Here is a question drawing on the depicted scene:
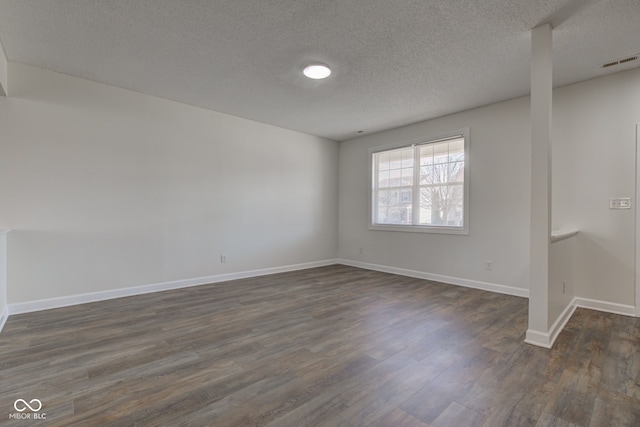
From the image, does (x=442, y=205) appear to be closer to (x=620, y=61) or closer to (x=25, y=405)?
(x=620, y=61)

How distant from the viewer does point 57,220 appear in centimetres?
334

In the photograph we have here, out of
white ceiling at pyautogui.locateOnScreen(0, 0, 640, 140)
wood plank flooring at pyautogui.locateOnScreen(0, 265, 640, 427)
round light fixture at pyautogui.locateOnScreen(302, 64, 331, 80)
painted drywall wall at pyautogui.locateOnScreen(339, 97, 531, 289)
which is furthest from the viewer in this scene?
painted drywall wall at pyautogui.locateOnScreen(339, 97, 531, 289)

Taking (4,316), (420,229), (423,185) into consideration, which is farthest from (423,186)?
(4,316)

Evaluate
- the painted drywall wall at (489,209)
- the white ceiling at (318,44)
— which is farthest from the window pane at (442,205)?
→ the white ceiling at (318,44)

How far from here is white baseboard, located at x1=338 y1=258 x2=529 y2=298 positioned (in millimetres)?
3934

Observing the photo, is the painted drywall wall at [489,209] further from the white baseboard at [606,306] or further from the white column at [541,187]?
the white column at [541,187]

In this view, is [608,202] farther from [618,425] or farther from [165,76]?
[165,76]

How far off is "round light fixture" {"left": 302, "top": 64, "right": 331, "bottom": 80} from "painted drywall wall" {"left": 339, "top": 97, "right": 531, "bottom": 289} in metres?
2.38

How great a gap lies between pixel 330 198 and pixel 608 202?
4.27m

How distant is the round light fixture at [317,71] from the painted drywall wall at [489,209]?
7.82 feet

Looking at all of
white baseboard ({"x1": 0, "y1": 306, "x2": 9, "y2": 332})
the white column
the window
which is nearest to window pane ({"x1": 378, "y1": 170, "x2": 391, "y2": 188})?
the window

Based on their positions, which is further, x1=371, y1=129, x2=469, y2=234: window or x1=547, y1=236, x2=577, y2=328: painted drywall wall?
x1=371, y1=129, x2=469, y2=234: window

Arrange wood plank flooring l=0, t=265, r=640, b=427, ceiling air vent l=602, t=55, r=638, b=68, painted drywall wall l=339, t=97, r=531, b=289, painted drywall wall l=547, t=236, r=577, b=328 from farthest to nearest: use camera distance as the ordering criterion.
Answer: painted drywall wall l=339, t=97, r=531, b=289
ceiling air vent l=602, t=55, r=638, b=68
painted drywall wall l=547, t=236, r=577, b=328
wood plank flooring l=0, t=265, r=640, b=427

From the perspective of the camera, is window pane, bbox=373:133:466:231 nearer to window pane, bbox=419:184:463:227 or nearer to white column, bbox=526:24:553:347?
window pane, bbox=419:184:463:227
